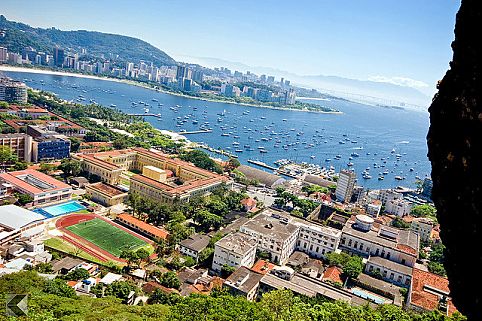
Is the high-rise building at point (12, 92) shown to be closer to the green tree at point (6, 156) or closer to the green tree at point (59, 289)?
the green tree at point (6, 156)

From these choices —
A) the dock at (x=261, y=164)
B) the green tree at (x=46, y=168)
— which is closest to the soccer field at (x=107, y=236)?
the green tree at (x=46, y=168)

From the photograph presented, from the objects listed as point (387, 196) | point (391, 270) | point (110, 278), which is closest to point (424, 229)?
point (387, 196)

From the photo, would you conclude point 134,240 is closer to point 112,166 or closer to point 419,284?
point 112,166

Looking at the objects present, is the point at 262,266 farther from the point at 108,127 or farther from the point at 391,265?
the point at 108,127

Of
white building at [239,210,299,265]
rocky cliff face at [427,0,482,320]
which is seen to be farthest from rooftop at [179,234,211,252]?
rocky cliff face at [427,0,482,320]

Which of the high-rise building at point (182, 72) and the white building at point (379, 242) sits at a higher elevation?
the high-rise building at point (182, 72)

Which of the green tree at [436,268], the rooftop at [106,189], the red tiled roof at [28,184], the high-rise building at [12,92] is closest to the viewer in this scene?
the green tree at [436,268]
